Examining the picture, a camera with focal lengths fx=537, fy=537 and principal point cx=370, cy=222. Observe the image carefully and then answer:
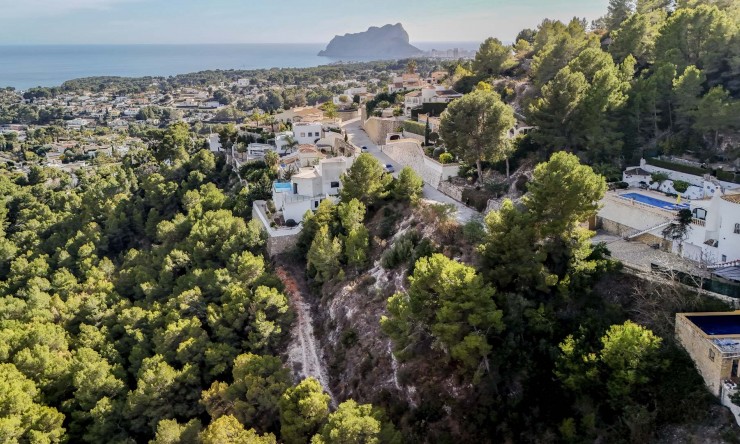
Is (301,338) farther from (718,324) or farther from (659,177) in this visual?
(659,177)

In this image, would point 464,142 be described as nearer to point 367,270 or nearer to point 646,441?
point 367,270

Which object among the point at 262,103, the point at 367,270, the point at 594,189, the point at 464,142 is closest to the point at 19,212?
the point at 367,270

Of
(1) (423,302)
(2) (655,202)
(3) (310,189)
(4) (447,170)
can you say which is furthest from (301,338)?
(2) (655,202)

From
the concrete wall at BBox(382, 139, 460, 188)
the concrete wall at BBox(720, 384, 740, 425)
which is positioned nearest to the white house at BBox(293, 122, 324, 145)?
the concrete wall at BBox(382, 139, 460, 188)

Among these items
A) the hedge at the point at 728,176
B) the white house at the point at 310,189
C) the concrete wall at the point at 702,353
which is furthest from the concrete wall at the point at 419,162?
the concrete wall at the point at 702,353

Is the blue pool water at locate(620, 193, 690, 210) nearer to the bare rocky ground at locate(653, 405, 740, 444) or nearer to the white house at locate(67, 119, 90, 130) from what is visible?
the bare rocky ground at locate(653, 405, 740, 444)

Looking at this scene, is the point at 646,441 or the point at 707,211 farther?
the point at 707,211
